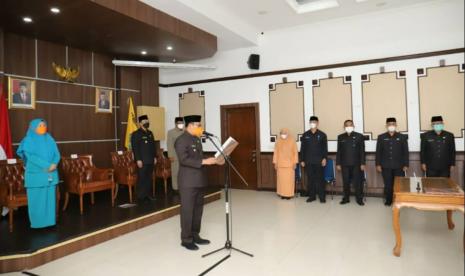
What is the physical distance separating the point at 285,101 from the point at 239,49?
5.75ft

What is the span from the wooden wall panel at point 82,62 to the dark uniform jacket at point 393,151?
5.79 m

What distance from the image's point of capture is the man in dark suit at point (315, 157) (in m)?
6.29

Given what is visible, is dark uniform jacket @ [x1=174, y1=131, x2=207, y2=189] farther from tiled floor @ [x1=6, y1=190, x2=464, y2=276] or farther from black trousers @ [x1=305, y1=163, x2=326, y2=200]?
black trousers @ [x1=305, y1=163, x2=326, y2=200]

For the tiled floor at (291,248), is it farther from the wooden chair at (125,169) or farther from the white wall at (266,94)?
the white wall at (266,94)

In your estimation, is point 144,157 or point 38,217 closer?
point 38,217

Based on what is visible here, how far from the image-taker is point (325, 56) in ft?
22.7

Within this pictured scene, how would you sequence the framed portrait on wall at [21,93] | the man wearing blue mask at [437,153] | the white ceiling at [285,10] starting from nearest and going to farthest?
the man wearing blue mask at [437,153] → the framed portrait on wall at [21,93] → the white ceiling at [285,10]

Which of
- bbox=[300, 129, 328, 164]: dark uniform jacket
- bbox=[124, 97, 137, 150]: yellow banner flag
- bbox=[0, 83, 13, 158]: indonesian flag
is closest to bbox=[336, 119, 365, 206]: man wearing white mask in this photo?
bbox=[300, 129, 328, 164]: dark uniform jacket

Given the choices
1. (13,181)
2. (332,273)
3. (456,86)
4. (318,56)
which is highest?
(318,56)

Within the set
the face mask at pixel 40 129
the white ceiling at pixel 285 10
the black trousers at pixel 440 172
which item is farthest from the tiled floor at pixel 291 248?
the white ceiling at pixel 285 10

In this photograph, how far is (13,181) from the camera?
4.72m

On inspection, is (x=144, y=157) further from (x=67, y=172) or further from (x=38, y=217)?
(x=38, y=217)

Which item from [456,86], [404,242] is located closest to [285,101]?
[404,242]

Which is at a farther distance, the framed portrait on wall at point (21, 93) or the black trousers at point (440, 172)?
the framed portrait on wall at point (21, 93)
